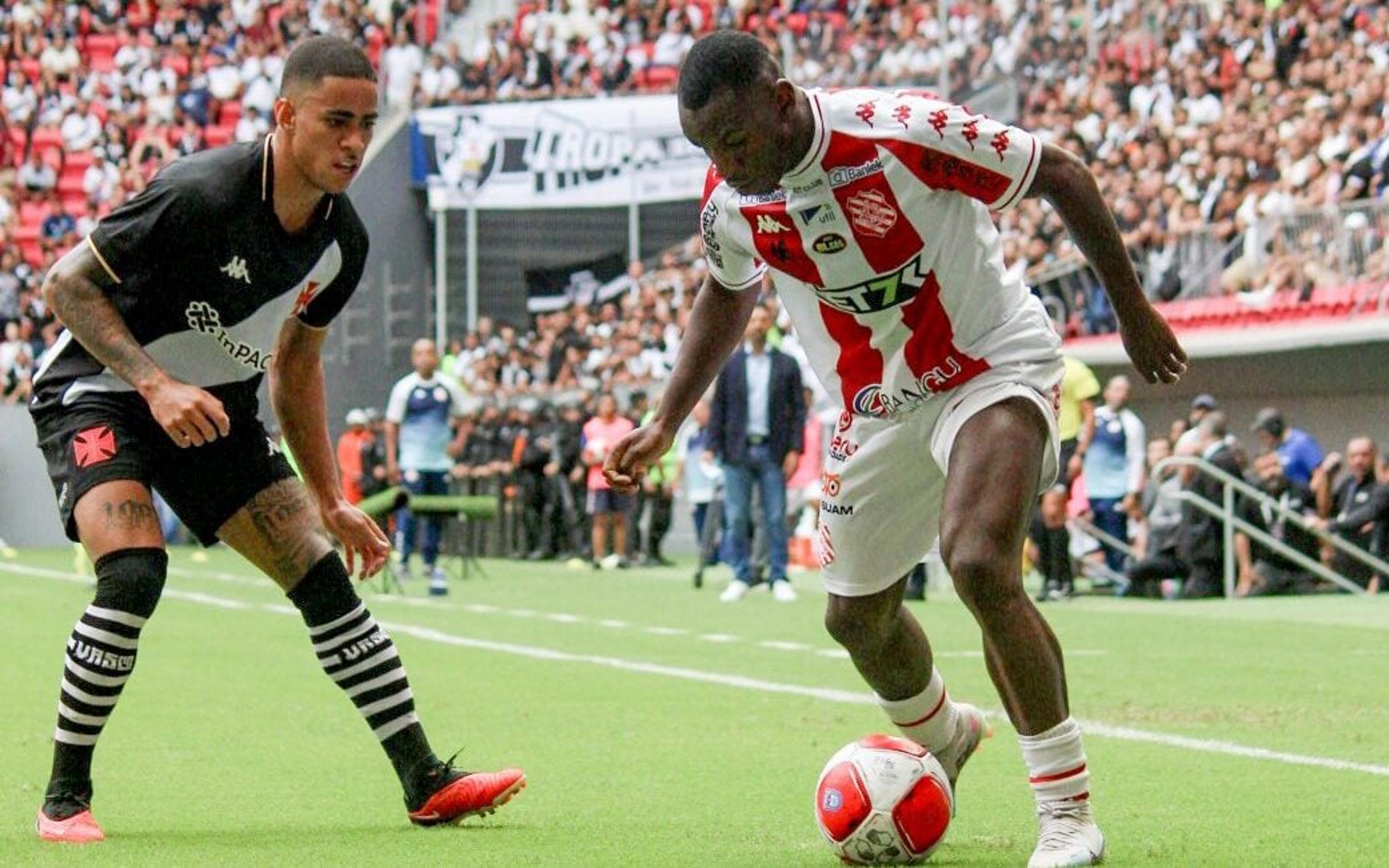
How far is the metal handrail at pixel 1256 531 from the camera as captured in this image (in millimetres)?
17578

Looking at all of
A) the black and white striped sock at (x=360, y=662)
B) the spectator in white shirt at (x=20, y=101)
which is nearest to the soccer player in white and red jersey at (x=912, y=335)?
the black and white striped sock at (x=360, y=662)

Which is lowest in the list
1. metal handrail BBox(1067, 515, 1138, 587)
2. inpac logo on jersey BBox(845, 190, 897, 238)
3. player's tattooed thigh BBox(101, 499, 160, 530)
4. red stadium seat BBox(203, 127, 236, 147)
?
metal handrail BBox(1067, 515, 1138, 587)

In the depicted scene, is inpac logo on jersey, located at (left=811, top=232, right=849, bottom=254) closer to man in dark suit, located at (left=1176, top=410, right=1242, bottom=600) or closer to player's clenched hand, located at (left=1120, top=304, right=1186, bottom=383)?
player's clenched hand, located at (left=1120, top=304, right=1186, bottom=383)

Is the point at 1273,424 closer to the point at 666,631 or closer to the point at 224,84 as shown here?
the point at 666,631

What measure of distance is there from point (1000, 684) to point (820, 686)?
521 centimetres

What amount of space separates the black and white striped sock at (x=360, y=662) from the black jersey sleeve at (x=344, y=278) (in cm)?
71

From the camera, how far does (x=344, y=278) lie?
6.60 meters

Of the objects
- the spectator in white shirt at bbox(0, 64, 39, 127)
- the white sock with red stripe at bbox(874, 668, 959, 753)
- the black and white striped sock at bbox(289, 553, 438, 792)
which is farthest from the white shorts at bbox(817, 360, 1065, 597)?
the spectator in white shirt at bbox(0, 64, 39, 127)

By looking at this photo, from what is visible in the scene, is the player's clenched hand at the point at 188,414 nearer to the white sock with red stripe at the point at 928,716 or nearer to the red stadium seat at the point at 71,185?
the white sock with red stripe at the point at 928,716

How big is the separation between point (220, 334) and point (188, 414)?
24.2 inches

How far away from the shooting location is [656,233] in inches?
1331

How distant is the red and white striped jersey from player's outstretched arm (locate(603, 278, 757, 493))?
188 mm

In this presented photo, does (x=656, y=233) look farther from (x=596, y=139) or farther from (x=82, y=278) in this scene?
(x=82, y=278)

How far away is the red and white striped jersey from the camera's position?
5598 mm
